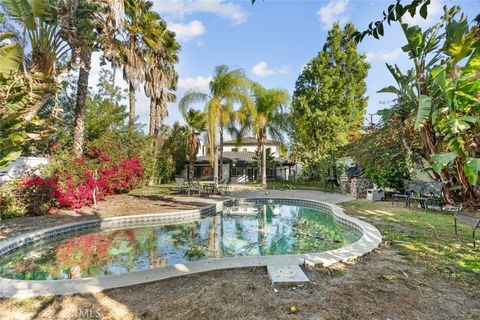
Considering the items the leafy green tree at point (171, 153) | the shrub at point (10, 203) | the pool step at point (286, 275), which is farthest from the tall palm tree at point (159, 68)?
the pool step at point (286, 275)

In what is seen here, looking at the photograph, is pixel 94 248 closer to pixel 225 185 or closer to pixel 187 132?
pixel 225 185

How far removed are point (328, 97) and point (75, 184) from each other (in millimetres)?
23659

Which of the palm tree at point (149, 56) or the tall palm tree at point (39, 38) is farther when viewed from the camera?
the palm tree at point (149, 56)

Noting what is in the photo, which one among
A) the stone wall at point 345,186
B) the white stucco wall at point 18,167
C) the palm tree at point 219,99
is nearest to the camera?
the white stucco wall at point 18,167

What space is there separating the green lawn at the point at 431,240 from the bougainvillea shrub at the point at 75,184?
443 inches

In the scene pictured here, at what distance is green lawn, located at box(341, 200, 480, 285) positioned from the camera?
4.71 m

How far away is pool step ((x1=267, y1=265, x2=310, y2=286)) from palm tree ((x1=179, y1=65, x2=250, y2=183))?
41.9 ft

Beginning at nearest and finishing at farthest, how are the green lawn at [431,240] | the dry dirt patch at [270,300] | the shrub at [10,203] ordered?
the dry dirt patch at [270,300] → the green lawn at [431,240] → the shrub at [10,203]

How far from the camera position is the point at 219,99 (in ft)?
59.2

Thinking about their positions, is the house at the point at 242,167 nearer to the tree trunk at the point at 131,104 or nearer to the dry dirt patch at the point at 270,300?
the tree trunk at the point at 131,104

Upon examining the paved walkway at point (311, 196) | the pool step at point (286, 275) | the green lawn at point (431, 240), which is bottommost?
the pool step at point (286, 275)

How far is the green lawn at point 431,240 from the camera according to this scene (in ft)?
15.5

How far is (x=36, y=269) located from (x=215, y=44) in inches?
449

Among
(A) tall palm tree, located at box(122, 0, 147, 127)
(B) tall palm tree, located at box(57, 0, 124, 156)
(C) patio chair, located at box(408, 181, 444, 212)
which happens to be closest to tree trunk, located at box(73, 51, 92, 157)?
(B) tall palm tree, located at box(57, 0, 124, 156)
